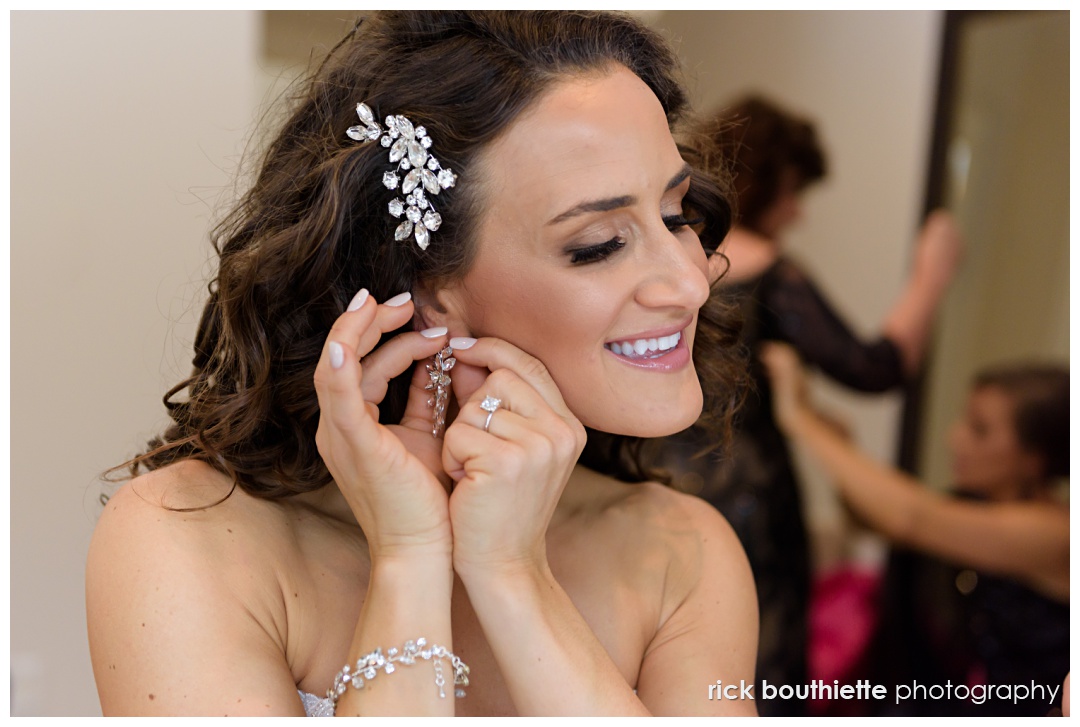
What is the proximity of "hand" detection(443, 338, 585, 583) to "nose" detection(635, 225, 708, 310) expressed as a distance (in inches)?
6.9

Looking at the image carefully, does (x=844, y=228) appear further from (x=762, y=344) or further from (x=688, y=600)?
(x=688, y=600)

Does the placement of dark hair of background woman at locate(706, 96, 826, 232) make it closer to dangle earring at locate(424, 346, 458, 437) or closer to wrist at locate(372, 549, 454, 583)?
dangle earring at locate(424, 346, 458, 437)

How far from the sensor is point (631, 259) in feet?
4.04

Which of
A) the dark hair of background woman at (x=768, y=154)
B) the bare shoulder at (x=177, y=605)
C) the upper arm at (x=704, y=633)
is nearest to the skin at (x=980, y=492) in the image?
the dark hair of background woman at (x=768, y=154)

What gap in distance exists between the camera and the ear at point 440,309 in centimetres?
134

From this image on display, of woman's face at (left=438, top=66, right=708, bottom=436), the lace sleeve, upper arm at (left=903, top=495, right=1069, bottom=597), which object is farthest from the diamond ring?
upper arm at (left=903, top=495, right=1069, bottom=597)

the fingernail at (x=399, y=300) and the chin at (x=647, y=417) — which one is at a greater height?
the fingernail at (x=399, y=300)

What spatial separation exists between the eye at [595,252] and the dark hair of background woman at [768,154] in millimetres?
1645

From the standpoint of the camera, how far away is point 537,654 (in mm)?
1128

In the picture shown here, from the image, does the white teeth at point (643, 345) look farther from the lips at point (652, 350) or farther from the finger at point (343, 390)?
the finger at point (343, 390)

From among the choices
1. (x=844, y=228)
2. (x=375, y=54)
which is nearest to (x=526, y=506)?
(x=375, y=54)

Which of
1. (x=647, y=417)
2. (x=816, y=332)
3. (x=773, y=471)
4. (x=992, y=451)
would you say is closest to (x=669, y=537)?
(x=647, y=417)

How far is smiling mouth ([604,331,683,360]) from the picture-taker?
125 centimetres
